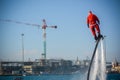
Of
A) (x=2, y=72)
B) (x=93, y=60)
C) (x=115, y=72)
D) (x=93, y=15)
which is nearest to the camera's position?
(x=93, y=15)

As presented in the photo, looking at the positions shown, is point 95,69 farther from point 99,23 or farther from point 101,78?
point 99,23

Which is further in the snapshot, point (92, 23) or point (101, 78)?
point (101, 78)

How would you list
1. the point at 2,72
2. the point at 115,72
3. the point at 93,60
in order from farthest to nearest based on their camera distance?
the point at 2,72, the point at 115,72, the point at 93,60

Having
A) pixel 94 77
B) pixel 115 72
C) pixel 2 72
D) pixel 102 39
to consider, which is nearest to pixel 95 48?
pixel 102 39

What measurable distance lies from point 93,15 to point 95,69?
14.2 ft

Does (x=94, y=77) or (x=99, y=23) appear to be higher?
(x=99, y=23)

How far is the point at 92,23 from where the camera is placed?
23.0 m

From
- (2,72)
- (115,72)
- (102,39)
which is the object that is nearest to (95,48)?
(102,39)

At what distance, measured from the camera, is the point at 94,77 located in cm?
2495

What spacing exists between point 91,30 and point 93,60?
7.78ft

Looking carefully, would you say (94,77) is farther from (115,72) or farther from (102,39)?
(115,72)

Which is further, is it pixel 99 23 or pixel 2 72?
pixel 2 72

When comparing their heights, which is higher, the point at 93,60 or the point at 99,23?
the point at 99,23

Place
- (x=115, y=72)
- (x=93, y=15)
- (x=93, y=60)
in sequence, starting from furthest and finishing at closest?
(x=115, y=72)
(x=93, y=60)
(x=93, y=15)
